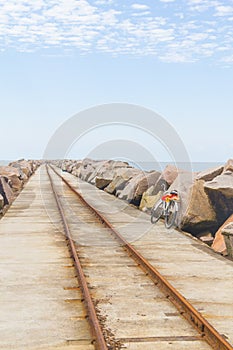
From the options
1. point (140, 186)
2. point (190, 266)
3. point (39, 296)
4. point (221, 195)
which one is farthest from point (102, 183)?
point (39, 296)

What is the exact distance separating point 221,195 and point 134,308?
31.5ft

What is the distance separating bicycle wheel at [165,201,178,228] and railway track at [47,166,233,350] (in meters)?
3.83

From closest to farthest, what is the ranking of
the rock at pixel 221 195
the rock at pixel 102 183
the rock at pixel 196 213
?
the rock at pixel 221 195 < the rock at pixel 196 213 < the rock at pixel 102 183

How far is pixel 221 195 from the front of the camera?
1658 centimetres

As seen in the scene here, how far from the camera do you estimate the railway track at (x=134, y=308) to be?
20.3ft

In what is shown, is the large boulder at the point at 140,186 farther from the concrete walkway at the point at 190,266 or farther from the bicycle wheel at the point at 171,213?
the bicycle wheel at the point at 171,213

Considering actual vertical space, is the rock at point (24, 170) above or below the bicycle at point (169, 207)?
below

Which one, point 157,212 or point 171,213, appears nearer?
point 171,213

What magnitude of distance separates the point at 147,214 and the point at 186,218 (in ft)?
17.0

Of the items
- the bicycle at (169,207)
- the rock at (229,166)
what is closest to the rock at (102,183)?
the rock at (229,166)

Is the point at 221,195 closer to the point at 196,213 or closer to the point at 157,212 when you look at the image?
the point at 196,213

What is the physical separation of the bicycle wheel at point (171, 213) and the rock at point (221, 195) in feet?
3.76

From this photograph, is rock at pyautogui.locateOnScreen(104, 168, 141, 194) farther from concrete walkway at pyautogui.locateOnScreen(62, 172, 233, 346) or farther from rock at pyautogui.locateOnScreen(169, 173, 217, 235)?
rock at pyautogui.locateOnScreen(169, 173, 217, 235)

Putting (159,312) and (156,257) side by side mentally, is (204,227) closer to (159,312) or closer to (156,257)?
(156,257)
